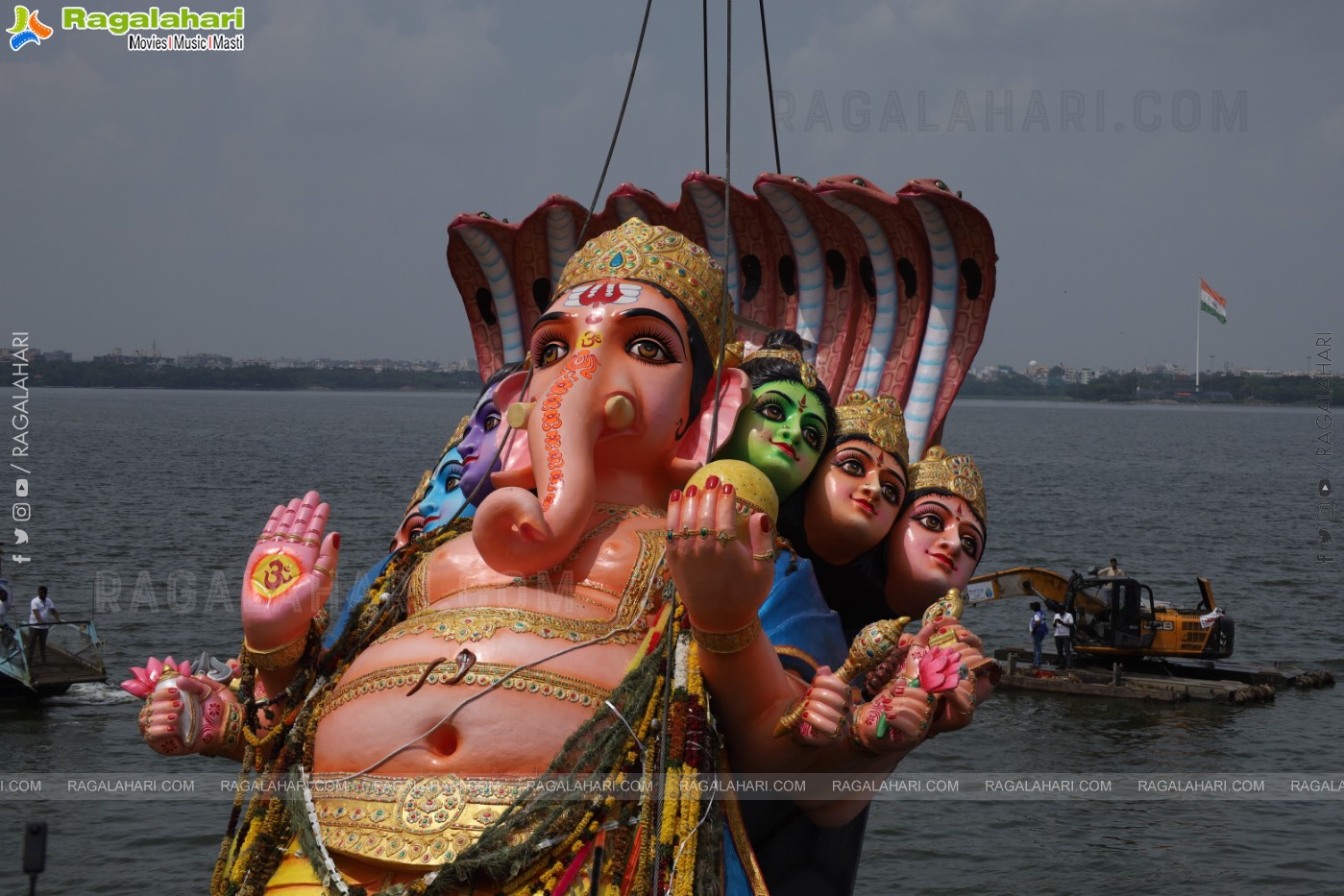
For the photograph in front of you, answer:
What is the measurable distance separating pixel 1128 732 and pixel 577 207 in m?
17.4

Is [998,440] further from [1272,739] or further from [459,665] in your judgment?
[459,665]

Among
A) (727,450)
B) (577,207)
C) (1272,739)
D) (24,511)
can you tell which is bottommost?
(1272,739)

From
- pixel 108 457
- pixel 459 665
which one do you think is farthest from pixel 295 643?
pixel 108 457

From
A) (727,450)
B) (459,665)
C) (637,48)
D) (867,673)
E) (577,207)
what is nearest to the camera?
(459,665)

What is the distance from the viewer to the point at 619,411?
5.41 m

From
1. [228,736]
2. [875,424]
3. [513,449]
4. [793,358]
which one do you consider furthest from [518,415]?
[875,424]

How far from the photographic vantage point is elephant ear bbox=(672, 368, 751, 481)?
5.66 m

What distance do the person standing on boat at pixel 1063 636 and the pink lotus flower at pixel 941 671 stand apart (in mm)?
20663

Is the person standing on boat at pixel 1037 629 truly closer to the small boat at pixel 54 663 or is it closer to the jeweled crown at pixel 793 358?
the small boat at pixel 54 663

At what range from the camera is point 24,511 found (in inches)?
582

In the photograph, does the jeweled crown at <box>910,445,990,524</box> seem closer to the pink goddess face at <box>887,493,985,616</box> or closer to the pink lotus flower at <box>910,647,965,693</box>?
the pink goddess face at <box>887,493,985,616</box>

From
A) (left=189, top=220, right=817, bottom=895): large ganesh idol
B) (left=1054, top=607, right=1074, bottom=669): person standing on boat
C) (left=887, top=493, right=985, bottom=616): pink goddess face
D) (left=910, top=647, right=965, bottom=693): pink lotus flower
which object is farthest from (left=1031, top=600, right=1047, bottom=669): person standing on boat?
(left=910, top=647, right=965, bottom=693): pink lotus flower

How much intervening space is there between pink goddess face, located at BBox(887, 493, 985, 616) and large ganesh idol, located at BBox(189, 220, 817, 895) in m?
1.08

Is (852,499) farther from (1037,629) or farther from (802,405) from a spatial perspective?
(1037,629)
